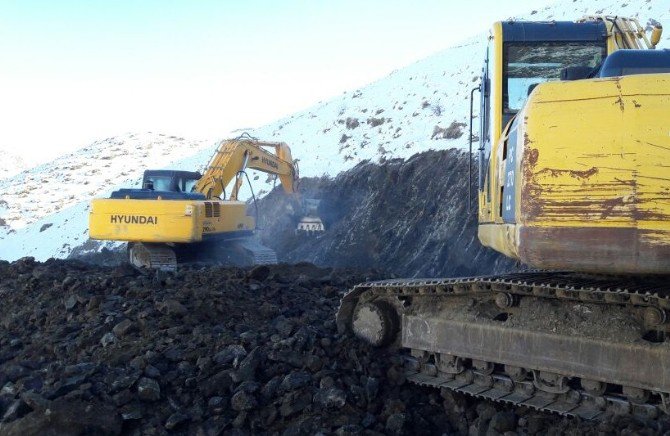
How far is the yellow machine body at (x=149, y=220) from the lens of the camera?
11.4m

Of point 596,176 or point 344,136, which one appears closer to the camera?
point 596,176

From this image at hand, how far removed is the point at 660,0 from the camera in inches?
892

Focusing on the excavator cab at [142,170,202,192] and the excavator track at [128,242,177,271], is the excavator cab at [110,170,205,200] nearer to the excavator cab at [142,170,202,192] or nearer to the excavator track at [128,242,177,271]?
the excavator cab at [142,170,202,192]

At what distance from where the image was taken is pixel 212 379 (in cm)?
481

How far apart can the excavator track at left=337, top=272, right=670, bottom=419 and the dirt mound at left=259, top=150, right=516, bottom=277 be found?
23.3 ft

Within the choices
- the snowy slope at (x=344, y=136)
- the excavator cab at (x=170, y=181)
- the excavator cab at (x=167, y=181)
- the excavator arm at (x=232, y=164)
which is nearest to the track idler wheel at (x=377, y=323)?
the excavator cab at (x=170, y=181)

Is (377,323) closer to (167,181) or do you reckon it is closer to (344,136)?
(167,181)

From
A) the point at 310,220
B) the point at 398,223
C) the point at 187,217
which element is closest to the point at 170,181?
the point at 187,217

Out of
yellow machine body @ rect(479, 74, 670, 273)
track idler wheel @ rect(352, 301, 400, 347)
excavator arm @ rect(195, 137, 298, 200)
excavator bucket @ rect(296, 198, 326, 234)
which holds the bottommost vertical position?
track idler wheel @ rect(352, 301, 400, 347)

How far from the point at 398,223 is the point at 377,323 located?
399 inches

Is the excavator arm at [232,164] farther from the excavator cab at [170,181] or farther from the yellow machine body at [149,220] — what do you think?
the yellow machine body at [149,220]

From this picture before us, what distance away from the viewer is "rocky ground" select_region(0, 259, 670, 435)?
4316 mm

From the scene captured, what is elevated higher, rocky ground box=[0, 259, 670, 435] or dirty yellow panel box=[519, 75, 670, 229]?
dirty yellow panel box=[519, 75, 670, 229]

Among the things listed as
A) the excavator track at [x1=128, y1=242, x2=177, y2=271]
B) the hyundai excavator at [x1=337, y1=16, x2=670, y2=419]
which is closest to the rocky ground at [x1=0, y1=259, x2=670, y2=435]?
the hyundai excavator at [x1=337, y1=16, x2=670, y2=419]
